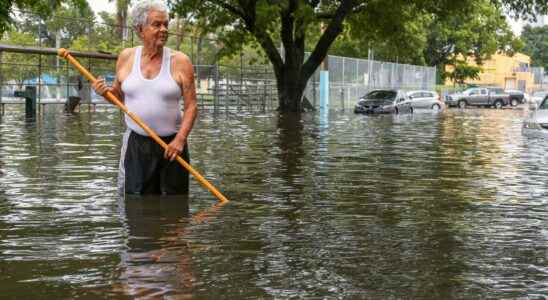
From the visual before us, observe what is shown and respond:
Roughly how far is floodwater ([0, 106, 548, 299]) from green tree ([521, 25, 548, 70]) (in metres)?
149

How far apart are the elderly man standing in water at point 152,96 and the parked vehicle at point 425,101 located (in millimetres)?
48793

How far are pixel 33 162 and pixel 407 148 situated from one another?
6800mm

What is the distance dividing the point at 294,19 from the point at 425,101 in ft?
69.1

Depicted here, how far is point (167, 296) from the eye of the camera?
4.67 meters

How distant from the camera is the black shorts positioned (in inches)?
284

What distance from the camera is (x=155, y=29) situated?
695cm

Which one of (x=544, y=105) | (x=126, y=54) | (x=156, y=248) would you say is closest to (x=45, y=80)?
(x=544, y=105)

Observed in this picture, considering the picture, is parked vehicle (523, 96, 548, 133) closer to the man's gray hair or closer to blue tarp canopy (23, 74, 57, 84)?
the man's gray hair

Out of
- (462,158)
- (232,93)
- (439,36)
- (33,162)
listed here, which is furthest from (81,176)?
(439,36)

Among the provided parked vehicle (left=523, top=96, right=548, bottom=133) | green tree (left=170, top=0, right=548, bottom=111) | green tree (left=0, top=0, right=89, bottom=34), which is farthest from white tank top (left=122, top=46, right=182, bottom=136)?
green tree (left=170, top=0, right=548, bottom=111)

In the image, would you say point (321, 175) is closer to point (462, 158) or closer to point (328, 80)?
point (462, 158)

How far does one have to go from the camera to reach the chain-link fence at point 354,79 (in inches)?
1923

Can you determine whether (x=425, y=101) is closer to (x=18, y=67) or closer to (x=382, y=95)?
(x=382, y=95)

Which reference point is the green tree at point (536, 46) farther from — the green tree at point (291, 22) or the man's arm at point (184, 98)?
the man's arm at point (184, 98)
